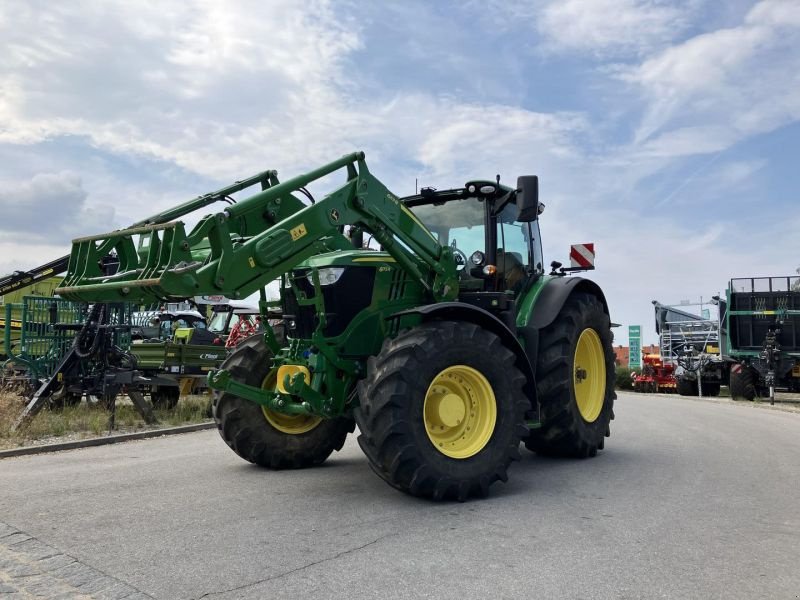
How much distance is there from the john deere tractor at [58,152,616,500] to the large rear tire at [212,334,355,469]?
1 centimetres

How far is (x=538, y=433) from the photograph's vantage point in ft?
25.0

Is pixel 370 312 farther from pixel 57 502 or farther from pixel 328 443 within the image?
pixel 57 502

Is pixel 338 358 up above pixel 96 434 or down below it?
above

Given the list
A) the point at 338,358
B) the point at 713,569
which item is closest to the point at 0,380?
the point at 338,358

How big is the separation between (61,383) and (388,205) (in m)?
7.56

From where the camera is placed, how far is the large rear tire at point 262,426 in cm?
681

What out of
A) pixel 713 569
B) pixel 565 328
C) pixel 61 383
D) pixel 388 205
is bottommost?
pixel 713 569

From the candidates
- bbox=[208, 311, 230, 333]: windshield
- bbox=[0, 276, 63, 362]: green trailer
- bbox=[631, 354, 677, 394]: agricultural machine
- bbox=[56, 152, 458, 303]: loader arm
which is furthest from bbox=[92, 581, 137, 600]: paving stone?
bbox=[631, 354, 677, 394]: agricultural machine

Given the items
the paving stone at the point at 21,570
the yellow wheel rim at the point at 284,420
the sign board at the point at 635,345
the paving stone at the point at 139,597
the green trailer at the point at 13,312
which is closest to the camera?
the paving stone at the point at 139,597

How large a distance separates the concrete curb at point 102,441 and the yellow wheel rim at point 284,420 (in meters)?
3.73

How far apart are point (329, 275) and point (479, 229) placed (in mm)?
1974

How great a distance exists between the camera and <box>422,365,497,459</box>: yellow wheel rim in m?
5.71

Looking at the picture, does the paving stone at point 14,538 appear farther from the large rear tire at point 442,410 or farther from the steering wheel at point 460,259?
the steering wheel at point 460,259

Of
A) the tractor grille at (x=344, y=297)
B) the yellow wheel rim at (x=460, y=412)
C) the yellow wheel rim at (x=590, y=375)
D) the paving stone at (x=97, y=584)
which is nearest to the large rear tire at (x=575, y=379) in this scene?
the yellow wheel rim at (x=590, y=375)
